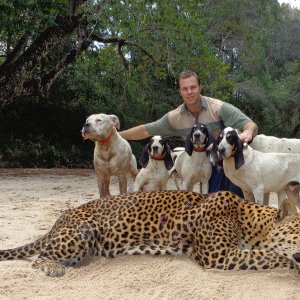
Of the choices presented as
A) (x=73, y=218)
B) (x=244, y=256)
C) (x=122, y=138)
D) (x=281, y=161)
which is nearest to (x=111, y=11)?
(x=122, y=138)

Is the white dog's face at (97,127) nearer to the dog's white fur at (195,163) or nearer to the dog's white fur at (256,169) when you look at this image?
the dog's white fur at (195,163)

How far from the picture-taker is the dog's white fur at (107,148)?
8211mm

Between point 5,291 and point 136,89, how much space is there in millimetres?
14002

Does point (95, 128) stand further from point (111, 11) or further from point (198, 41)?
point (198, 41)

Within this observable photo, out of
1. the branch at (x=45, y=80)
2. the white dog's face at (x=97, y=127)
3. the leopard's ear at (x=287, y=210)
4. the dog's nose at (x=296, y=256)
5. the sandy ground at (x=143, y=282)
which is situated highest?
the branch at (x=45, y=80)

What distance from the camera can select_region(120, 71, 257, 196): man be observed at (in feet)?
24.4

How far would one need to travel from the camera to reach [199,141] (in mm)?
7418

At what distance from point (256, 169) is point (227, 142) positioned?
770 millimetres

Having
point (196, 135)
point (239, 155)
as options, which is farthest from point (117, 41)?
point (239, 155)

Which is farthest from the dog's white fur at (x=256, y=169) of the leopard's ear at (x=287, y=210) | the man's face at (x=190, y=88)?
the leopard's ear at (x=287, y=210)

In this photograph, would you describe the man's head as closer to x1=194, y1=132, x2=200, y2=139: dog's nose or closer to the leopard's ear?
x1=194, y1=132, x2=200, y2=139: dog's nose

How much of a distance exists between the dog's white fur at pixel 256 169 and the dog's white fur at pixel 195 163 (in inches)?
20.0

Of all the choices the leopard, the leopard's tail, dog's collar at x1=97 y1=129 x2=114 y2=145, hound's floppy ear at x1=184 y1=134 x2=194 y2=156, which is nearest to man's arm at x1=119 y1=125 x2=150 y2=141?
dog's collar at x1=97 y1=129 x2=114 y2=145

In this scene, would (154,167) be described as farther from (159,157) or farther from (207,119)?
(207,119)
